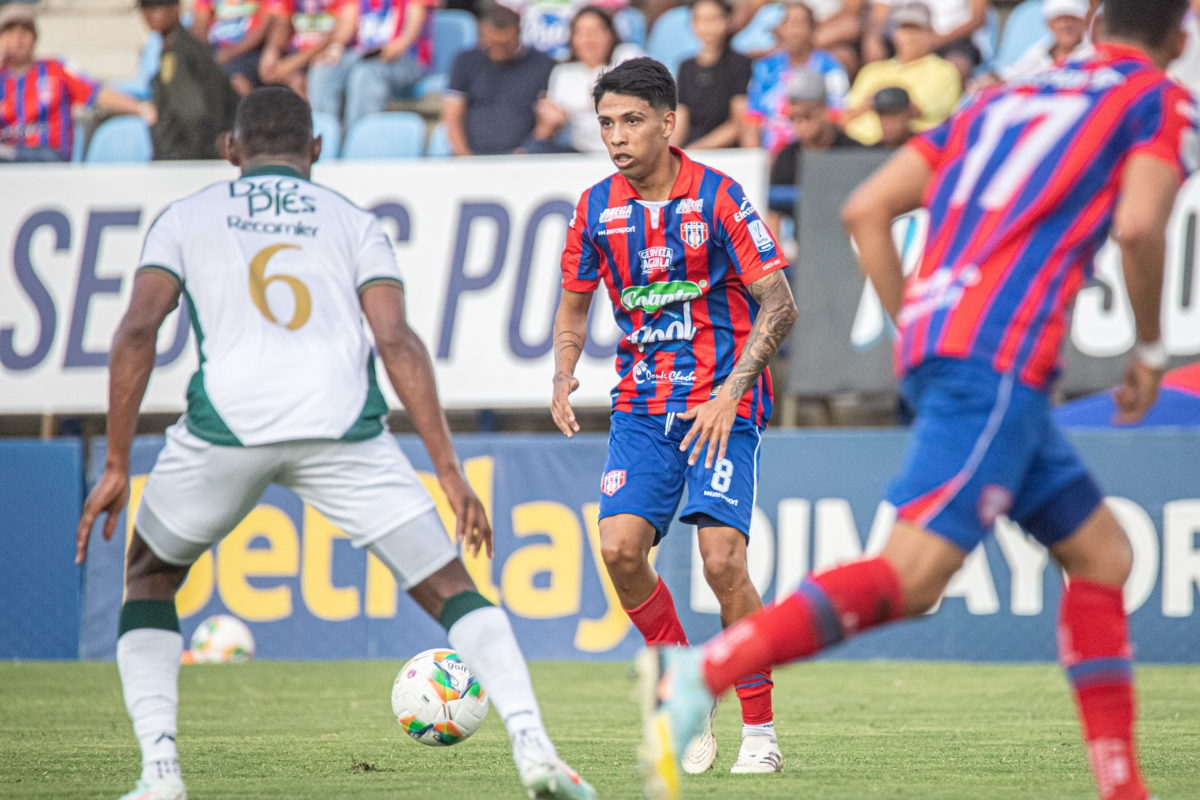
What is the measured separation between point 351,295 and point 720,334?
1781mm

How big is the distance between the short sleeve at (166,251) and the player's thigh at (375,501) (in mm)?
651

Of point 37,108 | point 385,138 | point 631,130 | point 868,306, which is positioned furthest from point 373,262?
point 37,108

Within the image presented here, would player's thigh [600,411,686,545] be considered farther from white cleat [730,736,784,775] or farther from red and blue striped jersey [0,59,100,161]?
red and blue striped jersey [0,59,100,161]

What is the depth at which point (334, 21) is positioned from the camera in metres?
14.7

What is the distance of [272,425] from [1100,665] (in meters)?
2.35

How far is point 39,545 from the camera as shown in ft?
39.2

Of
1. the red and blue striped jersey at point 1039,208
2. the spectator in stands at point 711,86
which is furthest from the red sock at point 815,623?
the spectator in stands at point 711,86

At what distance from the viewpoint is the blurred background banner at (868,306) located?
11.1 metres

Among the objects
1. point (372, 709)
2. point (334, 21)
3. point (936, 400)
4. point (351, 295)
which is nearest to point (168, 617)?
point (351, 295)

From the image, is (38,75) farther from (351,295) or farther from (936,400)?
(936,400)

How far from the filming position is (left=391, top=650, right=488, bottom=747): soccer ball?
6160 millimetres

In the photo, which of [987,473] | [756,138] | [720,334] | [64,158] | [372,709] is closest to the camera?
[987,473]

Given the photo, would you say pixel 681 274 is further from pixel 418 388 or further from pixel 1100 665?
pixel 1100 665

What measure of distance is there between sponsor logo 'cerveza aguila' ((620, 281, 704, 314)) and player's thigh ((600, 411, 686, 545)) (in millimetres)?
423
